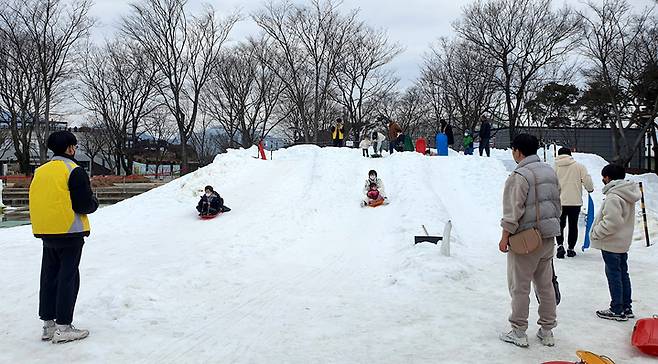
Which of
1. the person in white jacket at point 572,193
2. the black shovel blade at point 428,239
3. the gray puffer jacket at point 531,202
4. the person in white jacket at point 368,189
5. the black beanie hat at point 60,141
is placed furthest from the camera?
the person in white jacket at point 368,189

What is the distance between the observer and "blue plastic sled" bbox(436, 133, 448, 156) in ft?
59.8

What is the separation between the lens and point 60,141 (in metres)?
4.11

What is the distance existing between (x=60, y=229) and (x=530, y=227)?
360 cm

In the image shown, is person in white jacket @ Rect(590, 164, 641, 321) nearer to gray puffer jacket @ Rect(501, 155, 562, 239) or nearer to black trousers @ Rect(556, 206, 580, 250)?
gray puffer jacket @ Rect(501, 155, 562, 239)

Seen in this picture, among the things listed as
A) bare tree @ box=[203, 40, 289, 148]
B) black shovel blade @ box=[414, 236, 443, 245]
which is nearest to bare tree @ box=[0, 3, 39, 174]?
bare tree @ box=[203, 40, 289, 148]

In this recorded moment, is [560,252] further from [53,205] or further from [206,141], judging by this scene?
[206,141]

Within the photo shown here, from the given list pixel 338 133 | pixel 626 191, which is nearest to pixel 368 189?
pixel 626 191

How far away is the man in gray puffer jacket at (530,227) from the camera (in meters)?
3.87

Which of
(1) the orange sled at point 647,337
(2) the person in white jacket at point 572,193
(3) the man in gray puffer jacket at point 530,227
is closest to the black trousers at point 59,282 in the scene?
(3) the man in gray puffer jacket at point 530,227

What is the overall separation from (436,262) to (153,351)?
12.6 ft

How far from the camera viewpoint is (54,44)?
2645 centimetres

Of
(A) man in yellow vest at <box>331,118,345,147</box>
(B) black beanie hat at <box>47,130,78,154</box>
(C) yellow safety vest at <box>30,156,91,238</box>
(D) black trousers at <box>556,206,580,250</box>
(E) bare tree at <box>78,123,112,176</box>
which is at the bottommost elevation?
(D) black trousers at <box>556,206,580,250</box>

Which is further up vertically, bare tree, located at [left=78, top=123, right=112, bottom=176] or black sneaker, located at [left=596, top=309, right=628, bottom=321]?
bare tree, located at [left=78, top=123, right=112, bottom=176]

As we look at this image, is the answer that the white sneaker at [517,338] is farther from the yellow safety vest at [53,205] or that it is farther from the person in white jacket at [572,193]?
the person in white jacket at [572,193]
